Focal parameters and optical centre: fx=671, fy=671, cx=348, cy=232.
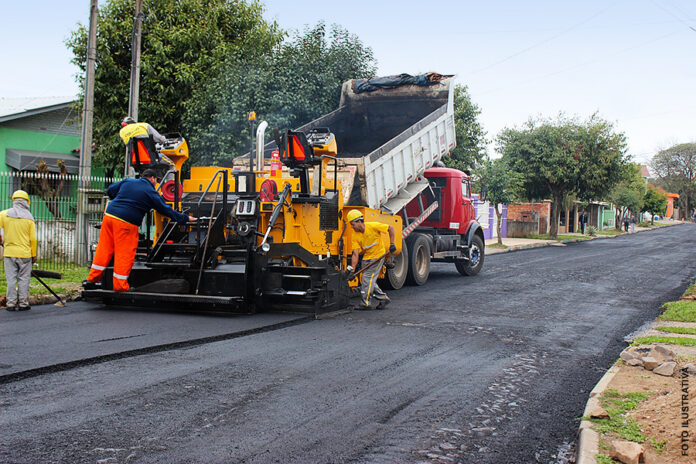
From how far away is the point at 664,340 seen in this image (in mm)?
7402

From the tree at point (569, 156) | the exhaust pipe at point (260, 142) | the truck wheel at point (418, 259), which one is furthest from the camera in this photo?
the tree at point (569, 156)

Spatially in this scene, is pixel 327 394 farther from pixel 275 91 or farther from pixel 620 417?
pixel 275 91

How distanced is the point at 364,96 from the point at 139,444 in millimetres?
10850

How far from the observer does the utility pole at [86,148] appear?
13133 mm

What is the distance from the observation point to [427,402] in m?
5.01

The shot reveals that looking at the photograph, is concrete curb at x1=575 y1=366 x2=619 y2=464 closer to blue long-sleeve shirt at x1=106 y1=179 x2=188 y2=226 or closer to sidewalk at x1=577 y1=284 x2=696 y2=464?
sidewalk at x1=577 y1=284 x2=696 y2=464

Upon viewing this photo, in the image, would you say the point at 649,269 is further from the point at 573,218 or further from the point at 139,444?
the point at 573,218

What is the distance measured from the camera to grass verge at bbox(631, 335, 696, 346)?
7.26 m

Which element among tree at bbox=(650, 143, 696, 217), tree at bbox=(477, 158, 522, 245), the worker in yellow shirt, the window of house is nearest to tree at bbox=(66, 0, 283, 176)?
the window of house

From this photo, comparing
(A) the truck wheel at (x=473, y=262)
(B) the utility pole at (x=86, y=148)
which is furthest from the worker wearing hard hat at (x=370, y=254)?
(B) the utility pole at (x=86, y=148)

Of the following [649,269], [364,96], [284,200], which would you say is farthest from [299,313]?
[649,269]

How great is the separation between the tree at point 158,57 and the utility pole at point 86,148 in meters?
5.34

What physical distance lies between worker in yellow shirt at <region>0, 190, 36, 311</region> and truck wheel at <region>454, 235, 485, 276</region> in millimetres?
9246

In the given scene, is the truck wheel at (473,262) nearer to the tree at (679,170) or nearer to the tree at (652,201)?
the tree at (652,201)
